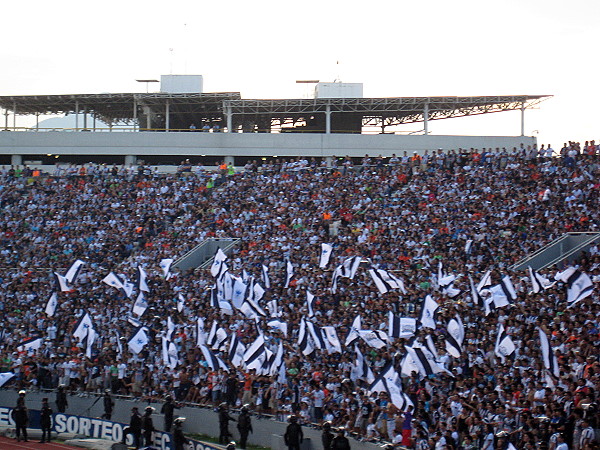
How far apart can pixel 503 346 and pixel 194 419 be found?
806cm

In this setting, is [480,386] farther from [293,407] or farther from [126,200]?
[126,200]

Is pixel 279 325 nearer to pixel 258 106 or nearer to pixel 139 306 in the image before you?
pixel 139 306

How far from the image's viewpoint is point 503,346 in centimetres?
1789

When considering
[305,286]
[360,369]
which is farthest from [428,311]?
[305,286]

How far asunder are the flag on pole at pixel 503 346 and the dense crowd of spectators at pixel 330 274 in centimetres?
27

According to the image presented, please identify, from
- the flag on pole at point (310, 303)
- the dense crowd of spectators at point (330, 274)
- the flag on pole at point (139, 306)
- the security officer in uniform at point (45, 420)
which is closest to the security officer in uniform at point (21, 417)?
the security officer in uniform at point (45, 420)

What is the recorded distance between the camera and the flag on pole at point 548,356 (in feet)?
52.2

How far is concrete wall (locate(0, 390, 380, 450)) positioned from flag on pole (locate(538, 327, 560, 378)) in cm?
345

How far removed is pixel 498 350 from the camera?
18016 millimetres

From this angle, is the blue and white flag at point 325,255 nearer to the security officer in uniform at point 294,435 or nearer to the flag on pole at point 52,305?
the flag on pole at point 52,305

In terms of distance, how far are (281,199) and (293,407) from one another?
604 inches

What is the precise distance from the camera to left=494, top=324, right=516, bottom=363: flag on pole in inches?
701

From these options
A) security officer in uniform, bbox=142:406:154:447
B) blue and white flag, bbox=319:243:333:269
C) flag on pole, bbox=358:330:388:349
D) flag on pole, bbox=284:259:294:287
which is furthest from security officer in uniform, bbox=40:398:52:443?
blue and white flag, bbox=319:243:333:269

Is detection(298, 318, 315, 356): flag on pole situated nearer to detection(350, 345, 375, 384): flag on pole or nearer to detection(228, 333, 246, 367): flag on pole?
detection(228, 333, 246, 367): flag on pole
